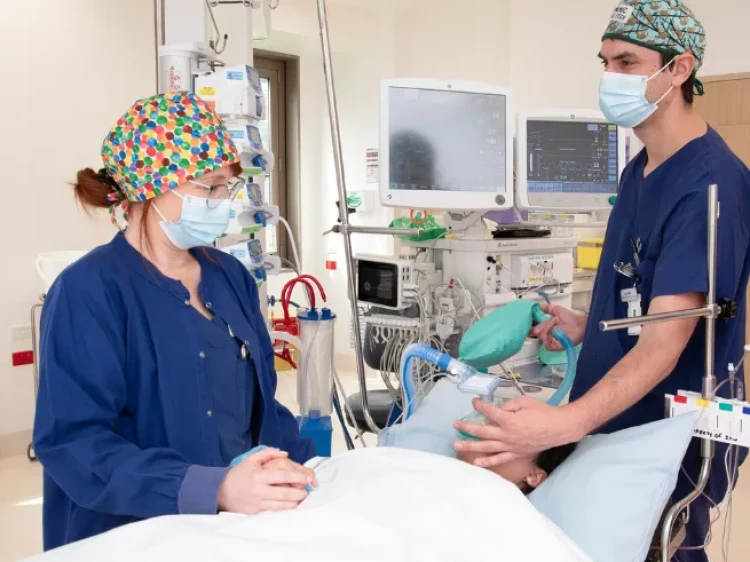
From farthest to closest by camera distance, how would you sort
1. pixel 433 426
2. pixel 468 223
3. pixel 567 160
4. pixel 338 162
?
pixel 567 160, pixel 468 223, pixel 338 162, pixel 433 426

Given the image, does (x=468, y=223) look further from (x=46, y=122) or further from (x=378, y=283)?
(x=46, y=122)

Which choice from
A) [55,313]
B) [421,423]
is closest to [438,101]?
[421,423]

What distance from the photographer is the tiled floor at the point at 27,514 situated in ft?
9.66

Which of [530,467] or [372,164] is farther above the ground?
[372,164]

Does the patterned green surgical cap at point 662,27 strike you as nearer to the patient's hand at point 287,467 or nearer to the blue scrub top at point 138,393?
the blue scrub top at point 138,393

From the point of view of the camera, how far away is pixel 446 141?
2500mm

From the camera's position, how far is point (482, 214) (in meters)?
2.63

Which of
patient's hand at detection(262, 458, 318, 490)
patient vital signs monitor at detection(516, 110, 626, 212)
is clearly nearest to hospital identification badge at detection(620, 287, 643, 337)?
patient's hand at detection(262, 458, 318, 490)

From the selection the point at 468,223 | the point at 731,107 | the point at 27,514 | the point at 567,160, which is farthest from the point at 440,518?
the point at 731,107

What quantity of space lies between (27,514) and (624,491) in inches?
111

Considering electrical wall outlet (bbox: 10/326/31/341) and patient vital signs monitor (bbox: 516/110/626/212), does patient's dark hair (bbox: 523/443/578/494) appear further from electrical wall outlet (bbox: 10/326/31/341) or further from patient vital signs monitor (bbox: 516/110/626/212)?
electrical wall outlet (bbox: 10/326/31/341)

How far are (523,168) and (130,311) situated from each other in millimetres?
1706

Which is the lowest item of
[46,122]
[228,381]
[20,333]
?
[20,333]

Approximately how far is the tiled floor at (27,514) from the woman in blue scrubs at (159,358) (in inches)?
73.1
